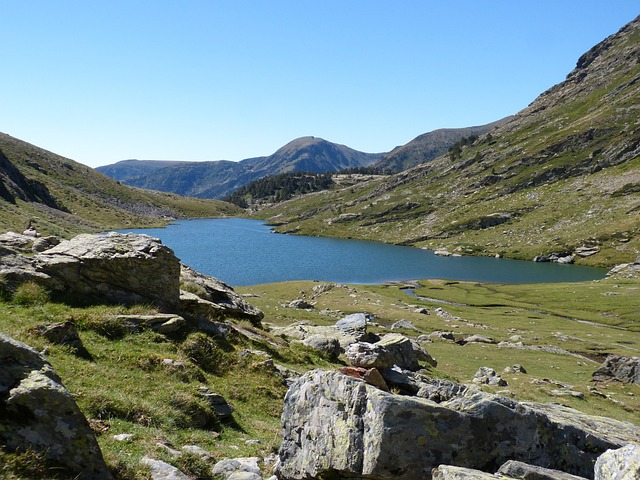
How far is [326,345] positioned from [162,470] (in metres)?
20.0

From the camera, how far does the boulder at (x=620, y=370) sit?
133 ft

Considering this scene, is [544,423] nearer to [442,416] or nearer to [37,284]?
[442,416]

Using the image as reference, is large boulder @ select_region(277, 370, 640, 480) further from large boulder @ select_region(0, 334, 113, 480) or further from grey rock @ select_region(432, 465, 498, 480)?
large boulder @ select_region(0, 334, 113, 480)

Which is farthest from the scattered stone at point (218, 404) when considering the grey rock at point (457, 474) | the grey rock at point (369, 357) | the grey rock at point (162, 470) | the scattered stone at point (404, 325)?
the scattered stone at point (404, 325)

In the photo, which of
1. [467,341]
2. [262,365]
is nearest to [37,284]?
[262,365]

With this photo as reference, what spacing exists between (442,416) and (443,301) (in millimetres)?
96927

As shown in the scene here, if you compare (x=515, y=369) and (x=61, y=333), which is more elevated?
(x=61, y=333)

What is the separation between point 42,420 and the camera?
8.00m

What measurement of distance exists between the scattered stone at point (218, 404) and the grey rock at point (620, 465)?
36.6 feet

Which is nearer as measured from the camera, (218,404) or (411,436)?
(411,436)

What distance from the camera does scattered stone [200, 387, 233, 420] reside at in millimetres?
14414

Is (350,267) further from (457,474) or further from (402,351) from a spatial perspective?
(457,474)

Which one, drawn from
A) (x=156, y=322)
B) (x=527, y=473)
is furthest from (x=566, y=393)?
(x=156, y=322)

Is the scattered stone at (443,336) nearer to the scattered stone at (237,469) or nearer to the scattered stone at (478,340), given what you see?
the scattered stone at (478,340)
